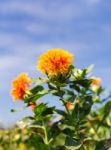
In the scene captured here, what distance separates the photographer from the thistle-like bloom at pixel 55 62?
335 centimetres

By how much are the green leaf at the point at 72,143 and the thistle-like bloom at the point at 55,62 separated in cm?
46

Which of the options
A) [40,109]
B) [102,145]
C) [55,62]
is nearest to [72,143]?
[102,145]

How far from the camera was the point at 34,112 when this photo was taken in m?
3.62

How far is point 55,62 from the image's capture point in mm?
3350

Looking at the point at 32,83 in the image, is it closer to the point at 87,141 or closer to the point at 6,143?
the point at 87,141

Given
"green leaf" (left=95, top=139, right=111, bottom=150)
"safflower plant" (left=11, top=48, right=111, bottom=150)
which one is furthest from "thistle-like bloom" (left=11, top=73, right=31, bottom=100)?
"green leaf" (left=95, top=139, right=111, bottom=150)

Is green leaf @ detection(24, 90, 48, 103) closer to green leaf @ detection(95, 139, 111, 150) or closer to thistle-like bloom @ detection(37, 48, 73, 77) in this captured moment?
thistle-like bloom @ detection(37, 48, 73, 77)

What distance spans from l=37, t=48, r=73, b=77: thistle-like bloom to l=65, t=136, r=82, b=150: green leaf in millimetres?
456

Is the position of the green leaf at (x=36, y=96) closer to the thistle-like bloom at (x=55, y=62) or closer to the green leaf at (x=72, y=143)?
the thistle-like bloom at (x=55, y=62)

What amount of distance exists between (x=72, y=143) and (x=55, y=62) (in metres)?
0.56

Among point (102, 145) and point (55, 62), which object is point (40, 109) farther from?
point (102, 145)

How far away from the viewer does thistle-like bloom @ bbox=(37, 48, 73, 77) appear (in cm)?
335

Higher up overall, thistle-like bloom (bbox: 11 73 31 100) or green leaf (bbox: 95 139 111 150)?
thistle-like bloom (bbox: 11 73 31 100)

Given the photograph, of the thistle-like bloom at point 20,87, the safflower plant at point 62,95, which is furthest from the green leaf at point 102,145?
the thistle-like bloom at point 20,87
